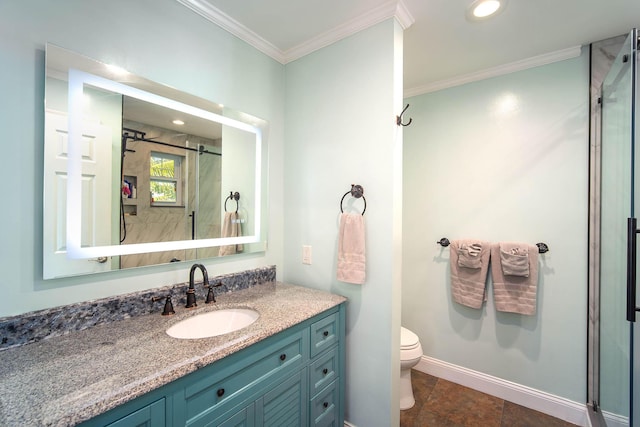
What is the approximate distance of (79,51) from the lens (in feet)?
3.82

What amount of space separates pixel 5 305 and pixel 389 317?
1.66 metres

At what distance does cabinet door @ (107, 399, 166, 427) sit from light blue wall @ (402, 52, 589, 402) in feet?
7.10

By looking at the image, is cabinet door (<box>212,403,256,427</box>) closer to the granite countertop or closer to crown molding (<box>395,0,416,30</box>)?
the granite countertop

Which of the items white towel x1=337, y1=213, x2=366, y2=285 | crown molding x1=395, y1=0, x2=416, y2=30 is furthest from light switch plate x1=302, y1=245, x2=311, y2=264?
crown molding x1=395, y1=0, x2=416, y2=30

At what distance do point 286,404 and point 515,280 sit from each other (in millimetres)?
1792

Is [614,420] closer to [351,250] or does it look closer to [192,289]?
[351,250]

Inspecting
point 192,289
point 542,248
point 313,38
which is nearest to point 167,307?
point 192,289

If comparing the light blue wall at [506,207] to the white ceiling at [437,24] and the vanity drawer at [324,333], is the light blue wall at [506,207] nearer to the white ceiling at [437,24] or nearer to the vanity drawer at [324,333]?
the white ceiling at [437,24]

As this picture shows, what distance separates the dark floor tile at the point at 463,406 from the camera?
1.87 m

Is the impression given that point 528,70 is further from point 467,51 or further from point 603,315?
point 603,315

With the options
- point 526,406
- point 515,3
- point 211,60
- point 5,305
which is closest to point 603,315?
point 526,406

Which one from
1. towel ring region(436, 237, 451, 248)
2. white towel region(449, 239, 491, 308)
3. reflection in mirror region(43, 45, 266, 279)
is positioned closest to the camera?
reflection in mirror region(43, 45, 266, 279)

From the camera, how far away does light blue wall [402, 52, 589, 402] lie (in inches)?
74.7

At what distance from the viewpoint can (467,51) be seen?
1946 millimetres
